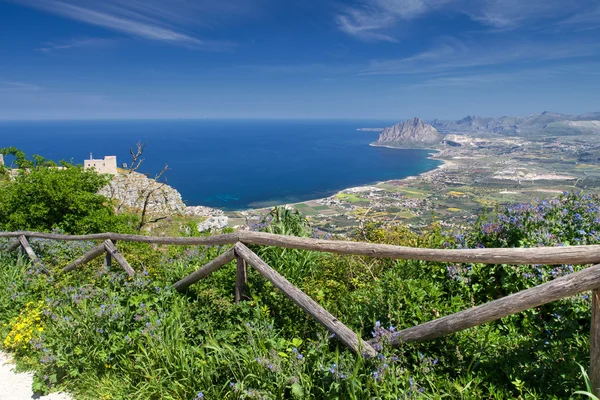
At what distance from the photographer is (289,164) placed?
146125mm

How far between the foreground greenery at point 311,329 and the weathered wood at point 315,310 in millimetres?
108

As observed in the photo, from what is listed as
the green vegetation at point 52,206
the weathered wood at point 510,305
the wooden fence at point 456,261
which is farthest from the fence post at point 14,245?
the weathered wood at point 510,305

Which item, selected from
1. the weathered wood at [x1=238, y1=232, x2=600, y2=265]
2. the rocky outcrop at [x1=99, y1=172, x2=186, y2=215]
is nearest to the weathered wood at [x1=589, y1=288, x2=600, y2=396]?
the weathered wood at [x1=238, y1=232, x2=600, y2=265]

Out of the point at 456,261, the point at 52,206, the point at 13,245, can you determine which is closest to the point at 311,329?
the point at 456,261

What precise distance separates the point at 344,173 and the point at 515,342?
128 metres

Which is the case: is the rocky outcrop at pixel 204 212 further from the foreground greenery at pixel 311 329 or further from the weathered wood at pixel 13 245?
the foreground greenery at pixel 311 329

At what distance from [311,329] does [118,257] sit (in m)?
3.39

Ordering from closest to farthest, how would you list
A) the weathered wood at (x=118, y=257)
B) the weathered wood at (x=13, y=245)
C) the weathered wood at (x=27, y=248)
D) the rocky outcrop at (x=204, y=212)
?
the weathered wood at (x=118, y=257) < the weathered wood at (x=27, y=248) < the weathered wood at (x=13, y=245) < the rocky outcrop at (x=204, y=212)

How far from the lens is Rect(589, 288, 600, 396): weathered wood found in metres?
2.23

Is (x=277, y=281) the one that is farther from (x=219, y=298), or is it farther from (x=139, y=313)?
(x=139, y=313)

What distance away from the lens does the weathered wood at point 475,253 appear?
2307mm

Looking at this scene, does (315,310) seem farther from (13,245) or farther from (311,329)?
(13,245)

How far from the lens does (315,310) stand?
333 cm

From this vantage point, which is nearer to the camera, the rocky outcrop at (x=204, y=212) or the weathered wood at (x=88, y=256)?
the weathered wood at (x=88, y=256)
